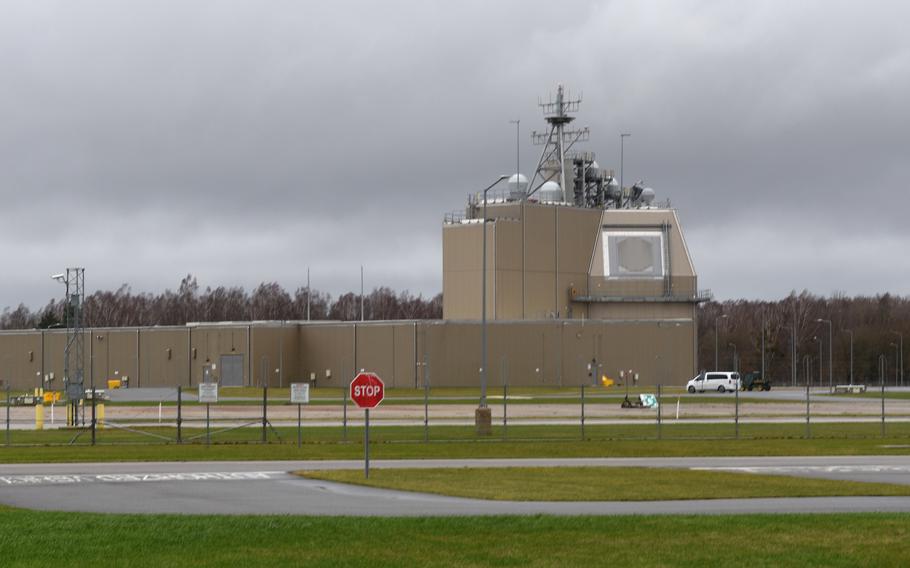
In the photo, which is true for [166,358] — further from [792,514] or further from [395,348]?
[792,514]

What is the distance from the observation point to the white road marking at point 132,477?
99.3 ft

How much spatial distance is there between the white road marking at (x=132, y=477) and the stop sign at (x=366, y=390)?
2787 millimetres

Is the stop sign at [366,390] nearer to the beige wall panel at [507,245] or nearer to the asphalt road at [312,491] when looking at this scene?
the asphalt road at [312,491]

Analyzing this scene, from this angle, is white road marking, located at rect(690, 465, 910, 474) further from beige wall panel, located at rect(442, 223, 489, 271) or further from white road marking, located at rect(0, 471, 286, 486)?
beige wall panel, located at rect(442, 223, 489, 271)

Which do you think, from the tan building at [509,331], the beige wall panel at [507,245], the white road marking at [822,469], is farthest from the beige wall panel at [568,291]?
the white road marking at [822,469]

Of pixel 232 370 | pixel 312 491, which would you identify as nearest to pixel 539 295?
pixel 232 370

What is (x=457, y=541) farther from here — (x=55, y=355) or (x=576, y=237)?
(x=55, y=355)

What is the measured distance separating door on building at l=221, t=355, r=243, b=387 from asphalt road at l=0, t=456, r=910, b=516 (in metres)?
85.2

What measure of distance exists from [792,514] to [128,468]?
1882 cm

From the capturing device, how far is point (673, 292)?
4948 inches

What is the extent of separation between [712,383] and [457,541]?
93.6 meters

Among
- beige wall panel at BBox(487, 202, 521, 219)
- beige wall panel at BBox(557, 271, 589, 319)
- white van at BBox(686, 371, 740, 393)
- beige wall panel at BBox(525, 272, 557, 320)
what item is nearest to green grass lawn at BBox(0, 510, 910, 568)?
white van at BBox(686, 371, 740, 393)

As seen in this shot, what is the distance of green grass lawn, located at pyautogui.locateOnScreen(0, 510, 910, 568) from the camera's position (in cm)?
1755

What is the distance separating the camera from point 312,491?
27.3 m
